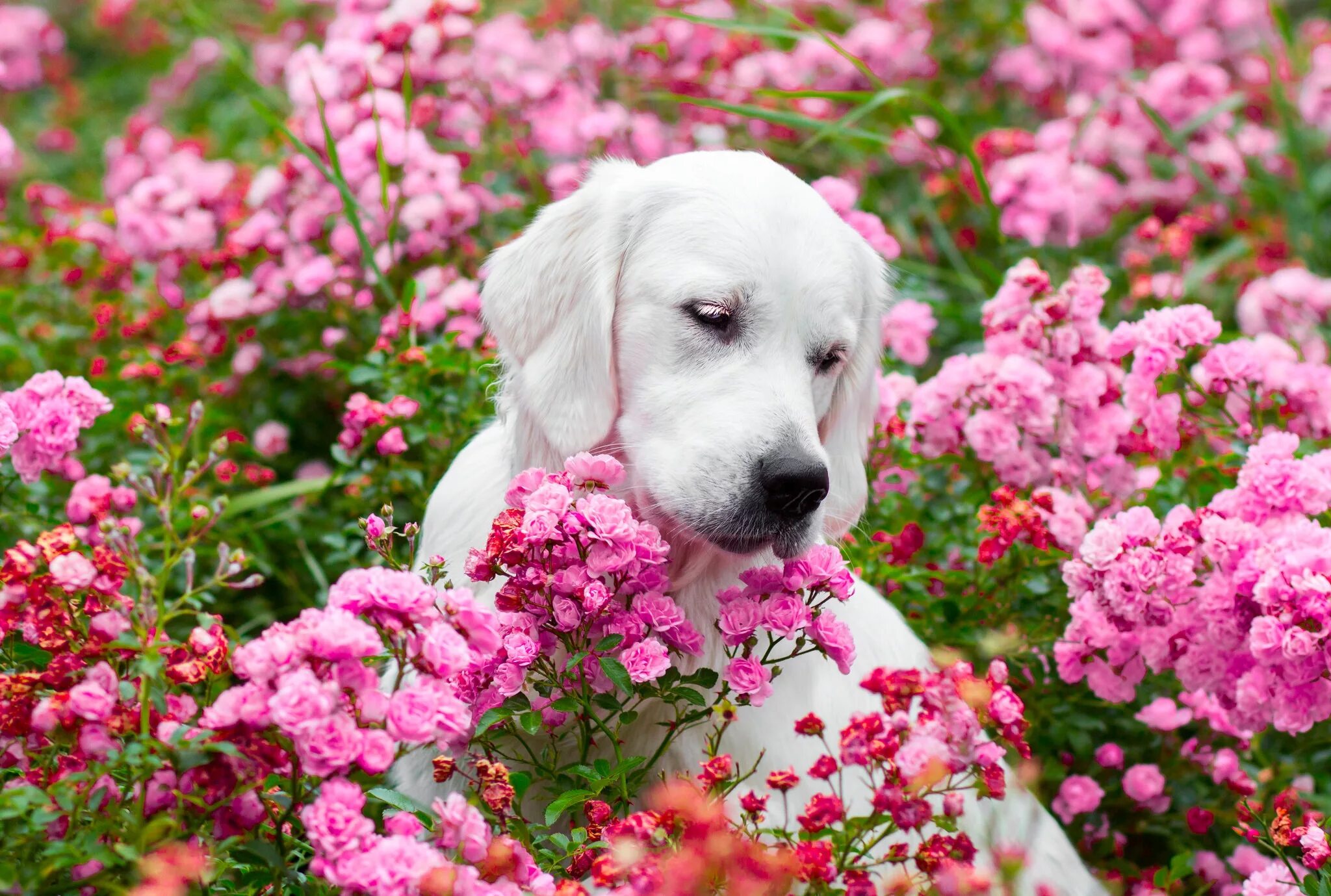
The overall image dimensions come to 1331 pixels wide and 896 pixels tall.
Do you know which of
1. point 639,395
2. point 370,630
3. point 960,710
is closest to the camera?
point 370,630

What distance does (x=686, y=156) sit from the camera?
2756 millimetres

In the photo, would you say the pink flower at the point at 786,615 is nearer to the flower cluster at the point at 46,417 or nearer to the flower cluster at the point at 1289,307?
the flower cluster at the point at 46,417

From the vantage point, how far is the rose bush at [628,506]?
6.09 feet

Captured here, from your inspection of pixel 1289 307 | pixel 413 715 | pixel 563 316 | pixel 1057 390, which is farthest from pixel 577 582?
pixel 1289 307

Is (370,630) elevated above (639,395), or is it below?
above

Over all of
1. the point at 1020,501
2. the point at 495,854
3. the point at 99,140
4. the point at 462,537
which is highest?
the point at 495,854

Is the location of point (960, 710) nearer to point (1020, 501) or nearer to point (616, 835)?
point (616, 835)

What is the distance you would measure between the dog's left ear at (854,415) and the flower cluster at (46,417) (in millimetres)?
1596

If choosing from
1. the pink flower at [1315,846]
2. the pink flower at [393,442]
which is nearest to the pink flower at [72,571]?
the pink flower at [393,442]

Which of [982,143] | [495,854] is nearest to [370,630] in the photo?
[495,854]

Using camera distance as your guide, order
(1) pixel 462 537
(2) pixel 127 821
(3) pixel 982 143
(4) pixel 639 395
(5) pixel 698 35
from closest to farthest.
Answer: (2) pixel 127 821 < (4) pixel 639 395 < (1) pixel 462 537 < (3) pixel 982 143 < (5) pixel 698 35

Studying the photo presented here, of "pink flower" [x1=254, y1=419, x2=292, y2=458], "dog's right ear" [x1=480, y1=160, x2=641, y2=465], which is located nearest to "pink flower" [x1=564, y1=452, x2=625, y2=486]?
"dog's right ear" [x1=480, y1=160, x2=641, y2=465]

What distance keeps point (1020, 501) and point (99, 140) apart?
21.8 feet

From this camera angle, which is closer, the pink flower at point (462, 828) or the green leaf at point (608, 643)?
the pink flower at point (462, 828)
